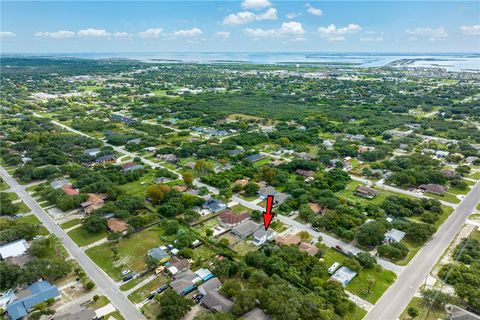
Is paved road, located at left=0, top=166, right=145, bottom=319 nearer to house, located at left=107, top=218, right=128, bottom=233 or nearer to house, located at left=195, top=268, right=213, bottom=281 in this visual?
house, located at left=107, top=218, right=128, bottom=233

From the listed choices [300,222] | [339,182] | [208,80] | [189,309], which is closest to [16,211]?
[189,309]

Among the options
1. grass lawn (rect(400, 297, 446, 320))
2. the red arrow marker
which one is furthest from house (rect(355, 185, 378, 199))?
grass lawn (rect(400, 297, 446, 320))

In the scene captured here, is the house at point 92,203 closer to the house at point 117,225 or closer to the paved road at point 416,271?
the house at point 117,225

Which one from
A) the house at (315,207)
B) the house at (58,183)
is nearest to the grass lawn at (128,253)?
the house at (58,183)

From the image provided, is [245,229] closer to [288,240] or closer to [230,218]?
[230,218]

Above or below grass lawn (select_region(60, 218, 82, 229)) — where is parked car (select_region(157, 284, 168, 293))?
below

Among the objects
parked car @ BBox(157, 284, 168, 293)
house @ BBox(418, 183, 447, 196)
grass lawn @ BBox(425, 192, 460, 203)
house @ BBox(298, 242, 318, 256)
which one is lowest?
parked car @ BBox(157, 284, 168, 293)

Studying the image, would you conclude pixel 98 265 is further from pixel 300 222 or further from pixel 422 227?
pixel 422 227
